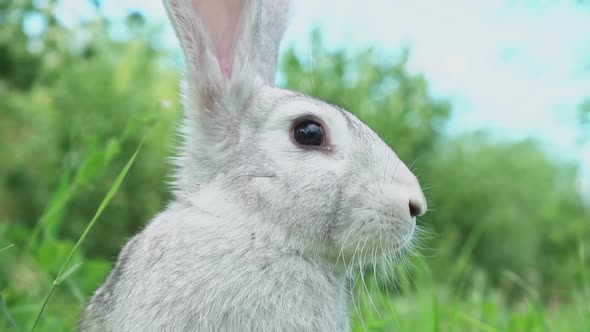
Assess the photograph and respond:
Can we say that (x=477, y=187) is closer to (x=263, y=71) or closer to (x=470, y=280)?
(x=470, y=280)

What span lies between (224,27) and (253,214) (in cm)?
90

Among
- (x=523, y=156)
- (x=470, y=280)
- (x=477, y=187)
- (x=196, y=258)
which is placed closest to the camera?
(x=196, y=258)

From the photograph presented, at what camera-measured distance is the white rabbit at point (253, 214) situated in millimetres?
2369

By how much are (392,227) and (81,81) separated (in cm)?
946

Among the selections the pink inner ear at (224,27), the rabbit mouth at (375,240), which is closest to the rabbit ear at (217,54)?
the pink inner ear at (224,27)

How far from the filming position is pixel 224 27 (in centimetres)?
294

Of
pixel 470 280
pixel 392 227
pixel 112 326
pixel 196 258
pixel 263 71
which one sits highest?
pixel 263 71

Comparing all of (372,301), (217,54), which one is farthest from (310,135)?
(372,301)

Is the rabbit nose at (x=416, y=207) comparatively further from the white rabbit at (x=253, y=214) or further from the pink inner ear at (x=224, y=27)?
the pink inner ear at (x=224, y=27)

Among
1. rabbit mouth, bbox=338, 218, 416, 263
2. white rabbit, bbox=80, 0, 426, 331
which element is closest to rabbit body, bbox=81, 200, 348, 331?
white rabbit, bbox=80, 0, 426, 331

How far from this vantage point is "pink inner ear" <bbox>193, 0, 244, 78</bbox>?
2887 mm

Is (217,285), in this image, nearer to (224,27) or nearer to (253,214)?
(253,214)

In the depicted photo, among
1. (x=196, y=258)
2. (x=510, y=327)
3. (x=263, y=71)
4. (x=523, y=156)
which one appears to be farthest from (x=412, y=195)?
(x=523, y=156)

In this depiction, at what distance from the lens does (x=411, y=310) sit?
4.62 meters
